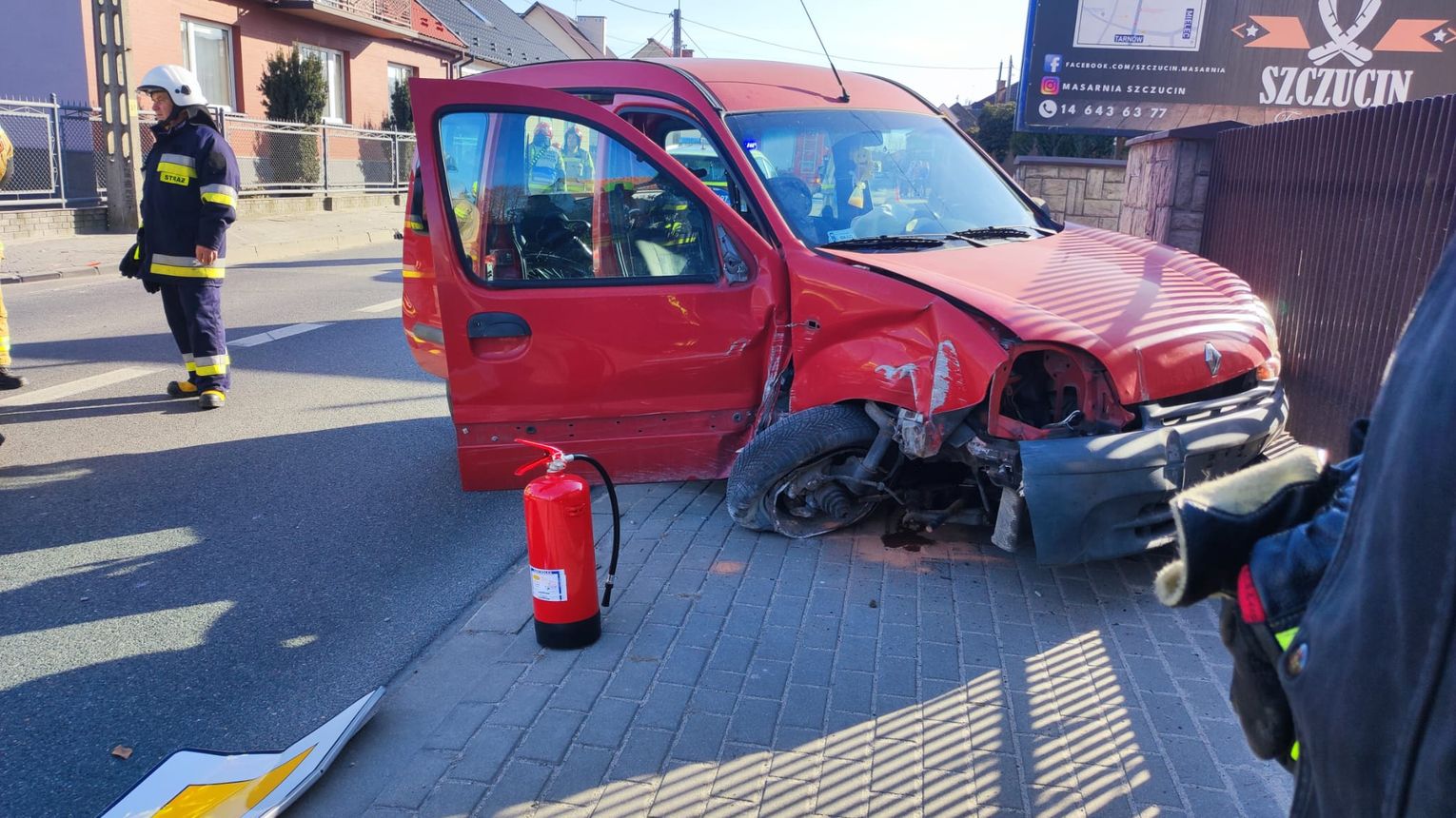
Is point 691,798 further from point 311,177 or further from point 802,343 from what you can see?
point 311,177

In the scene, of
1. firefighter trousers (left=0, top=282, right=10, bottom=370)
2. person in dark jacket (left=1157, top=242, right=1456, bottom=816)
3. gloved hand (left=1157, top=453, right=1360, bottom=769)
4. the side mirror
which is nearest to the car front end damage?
the side mirror

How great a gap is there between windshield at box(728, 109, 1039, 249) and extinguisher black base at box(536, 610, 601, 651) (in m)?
2.00

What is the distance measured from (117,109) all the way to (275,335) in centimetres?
953

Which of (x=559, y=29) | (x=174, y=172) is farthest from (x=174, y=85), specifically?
(x=559, y=29)

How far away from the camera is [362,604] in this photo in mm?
4004

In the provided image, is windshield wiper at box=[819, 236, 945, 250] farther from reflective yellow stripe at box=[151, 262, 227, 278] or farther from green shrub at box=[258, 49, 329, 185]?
green shrub at box=[258, 49, 329, 185]

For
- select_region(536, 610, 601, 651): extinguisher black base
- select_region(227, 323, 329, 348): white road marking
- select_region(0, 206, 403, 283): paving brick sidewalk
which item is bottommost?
select_region(536, 610, 601, 651): extinguisher black base

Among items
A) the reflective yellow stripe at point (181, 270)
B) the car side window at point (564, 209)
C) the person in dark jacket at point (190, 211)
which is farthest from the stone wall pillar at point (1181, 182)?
the reflective yellow stripe at point (181, 270)

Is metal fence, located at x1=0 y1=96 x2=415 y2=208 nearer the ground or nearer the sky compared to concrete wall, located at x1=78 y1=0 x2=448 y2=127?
nearer the ground

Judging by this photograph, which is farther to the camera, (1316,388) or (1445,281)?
(1316,388)

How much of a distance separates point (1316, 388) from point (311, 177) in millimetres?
21219

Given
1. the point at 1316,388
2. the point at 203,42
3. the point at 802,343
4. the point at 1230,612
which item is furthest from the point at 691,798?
the point at 203,42

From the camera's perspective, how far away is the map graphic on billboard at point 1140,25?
14.3 meters

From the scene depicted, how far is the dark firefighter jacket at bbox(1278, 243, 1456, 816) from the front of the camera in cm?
89
